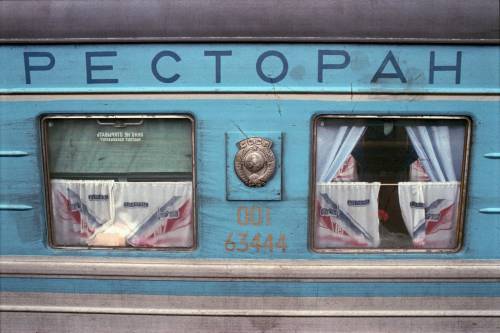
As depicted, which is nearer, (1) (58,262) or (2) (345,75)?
(2) (345,75)

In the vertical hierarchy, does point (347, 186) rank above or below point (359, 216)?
above

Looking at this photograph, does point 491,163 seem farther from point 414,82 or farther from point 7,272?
point 7,272

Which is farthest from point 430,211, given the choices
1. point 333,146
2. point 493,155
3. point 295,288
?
point 295,288

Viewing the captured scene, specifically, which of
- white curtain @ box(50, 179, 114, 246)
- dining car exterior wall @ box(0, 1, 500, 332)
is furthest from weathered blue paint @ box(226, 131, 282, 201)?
white curtain @ box(50, 179, 114, 246)

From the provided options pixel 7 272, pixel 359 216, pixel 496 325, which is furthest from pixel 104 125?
pixel 496 325

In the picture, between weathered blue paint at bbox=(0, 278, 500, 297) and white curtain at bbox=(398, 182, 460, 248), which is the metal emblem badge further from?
white curtain at bbox=(398, 182, 460, 248)

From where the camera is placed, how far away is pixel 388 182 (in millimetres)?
2660

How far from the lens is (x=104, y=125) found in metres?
2.65

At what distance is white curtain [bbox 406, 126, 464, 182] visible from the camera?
2607 millimetres

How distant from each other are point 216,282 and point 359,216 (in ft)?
3.03

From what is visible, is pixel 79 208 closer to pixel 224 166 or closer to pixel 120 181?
pixel 120 181

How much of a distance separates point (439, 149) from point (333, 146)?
1.99 feet

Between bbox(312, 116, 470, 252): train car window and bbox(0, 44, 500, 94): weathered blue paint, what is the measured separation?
0.22 m

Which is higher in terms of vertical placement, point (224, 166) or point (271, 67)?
point (271, 67)
